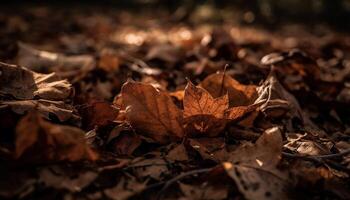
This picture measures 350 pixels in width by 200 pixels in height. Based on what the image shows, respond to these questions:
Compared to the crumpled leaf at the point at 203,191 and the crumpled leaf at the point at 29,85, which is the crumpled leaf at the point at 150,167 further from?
the crumpled leaf at the point at 29,85

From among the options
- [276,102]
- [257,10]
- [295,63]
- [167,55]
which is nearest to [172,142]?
[276,102]

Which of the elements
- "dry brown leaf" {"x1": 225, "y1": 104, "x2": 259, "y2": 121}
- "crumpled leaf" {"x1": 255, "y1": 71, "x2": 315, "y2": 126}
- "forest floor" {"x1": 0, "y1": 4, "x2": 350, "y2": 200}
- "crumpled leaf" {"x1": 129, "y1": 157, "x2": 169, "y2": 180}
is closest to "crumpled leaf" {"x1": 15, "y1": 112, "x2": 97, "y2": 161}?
"forest floor" {"x1": 0, "y1": 4, "x2": 350, "y2": 200}

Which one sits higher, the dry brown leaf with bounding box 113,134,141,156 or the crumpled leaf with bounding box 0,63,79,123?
the crumpled leaf with bounding box 0,63,79,123

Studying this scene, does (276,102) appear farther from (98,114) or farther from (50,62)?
(50,62)

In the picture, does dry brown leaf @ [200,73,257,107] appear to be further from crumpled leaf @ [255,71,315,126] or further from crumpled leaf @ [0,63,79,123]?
crumpled leaf @ [0,63,79,123]

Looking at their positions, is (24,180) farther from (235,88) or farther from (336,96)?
(336,96)

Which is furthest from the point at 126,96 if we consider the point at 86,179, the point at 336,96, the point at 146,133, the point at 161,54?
the point at 161,54
